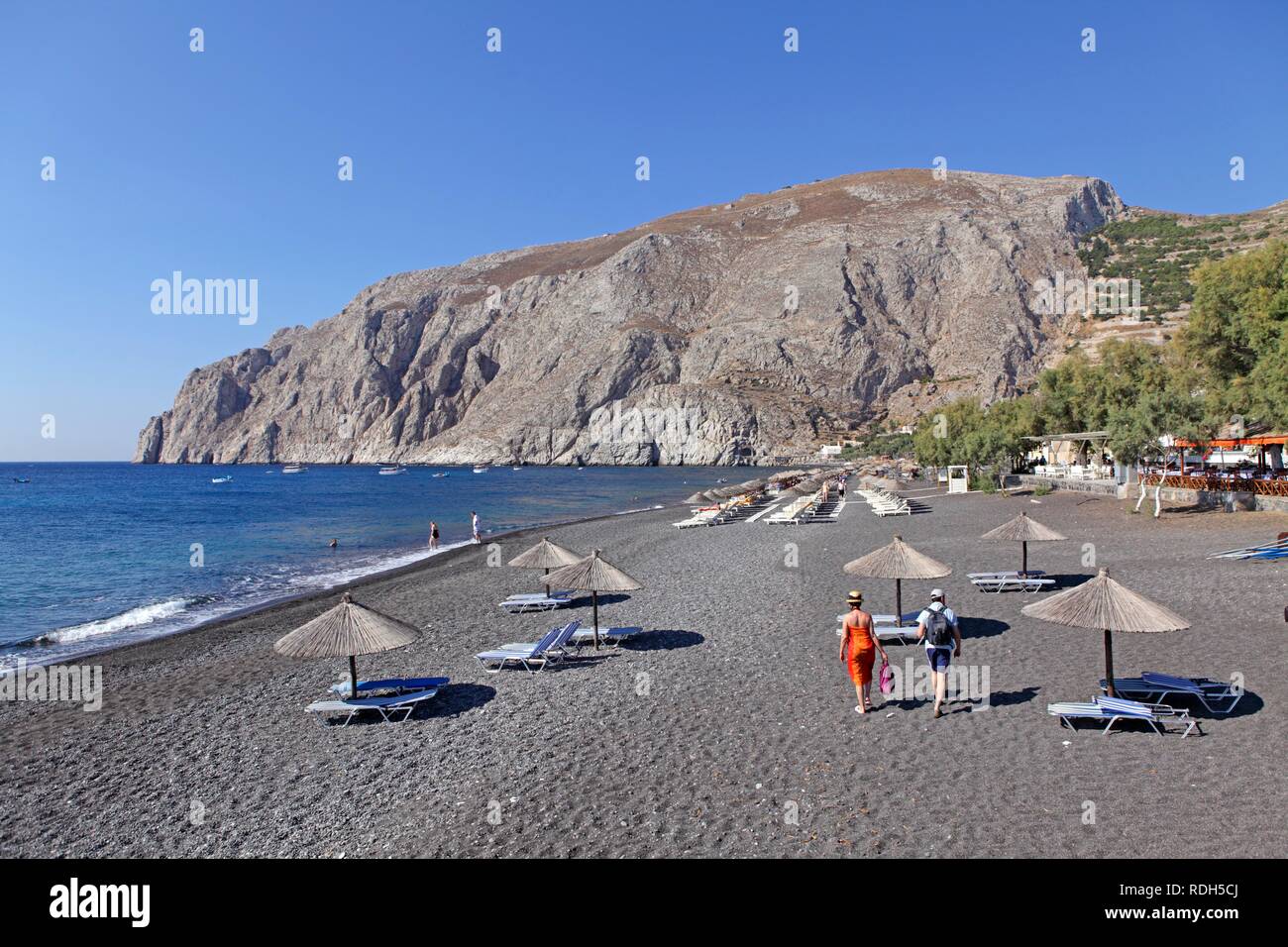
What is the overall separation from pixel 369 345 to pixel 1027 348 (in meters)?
157

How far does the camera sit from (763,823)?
621 centimetres

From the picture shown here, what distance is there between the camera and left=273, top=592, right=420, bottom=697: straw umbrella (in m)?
9.26

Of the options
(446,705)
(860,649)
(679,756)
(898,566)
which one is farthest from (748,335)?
(679,756)

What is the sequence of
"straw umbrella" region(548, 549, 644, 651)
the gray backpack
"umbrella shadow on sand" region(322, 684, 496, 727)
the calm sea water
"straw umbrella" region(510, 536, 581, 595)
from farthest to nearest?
the calm sea water < "straw umbrella" region(510, 536, 581, 595) < "straw umbrella" region(548, 549, 644, 651) < "umbrella shadow on sand" region(322, 684, 496, 727) < the gray backpack

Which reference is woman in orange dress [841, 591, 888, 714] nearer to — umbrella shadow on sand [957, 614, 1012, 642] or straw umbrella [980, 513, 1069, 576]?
umbrella shadow on sand [957, 614, 1012, 642]

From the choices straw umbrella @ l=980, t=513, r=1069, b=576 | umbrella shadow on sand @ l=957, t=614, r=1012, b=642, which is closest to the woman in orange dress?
umbrella shadow on sand @ l=957, t=614, r=1012, b=642

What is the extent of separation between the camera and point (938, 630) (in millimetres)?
8578

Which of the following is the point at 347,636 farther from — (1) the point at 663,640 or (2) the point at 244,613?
(2) the point at 244,613

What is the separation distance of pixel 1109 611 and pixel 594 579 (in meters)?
7.51

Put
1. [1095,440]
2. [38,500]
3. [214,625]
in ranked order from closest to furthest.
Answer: [214,625] < [1095,440] < [38,500]

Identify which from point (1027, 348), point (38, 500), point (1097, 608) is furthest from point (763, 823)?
point (1027, 348)

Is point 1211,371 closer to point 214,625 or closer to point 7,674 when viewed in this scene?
point 214,625

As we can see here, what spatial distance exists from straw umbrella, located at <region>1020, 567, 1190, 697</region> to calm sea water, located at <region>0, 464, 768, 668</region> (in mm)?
18733

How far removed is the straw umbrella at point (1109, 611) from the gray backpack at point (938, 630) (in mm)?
1006
